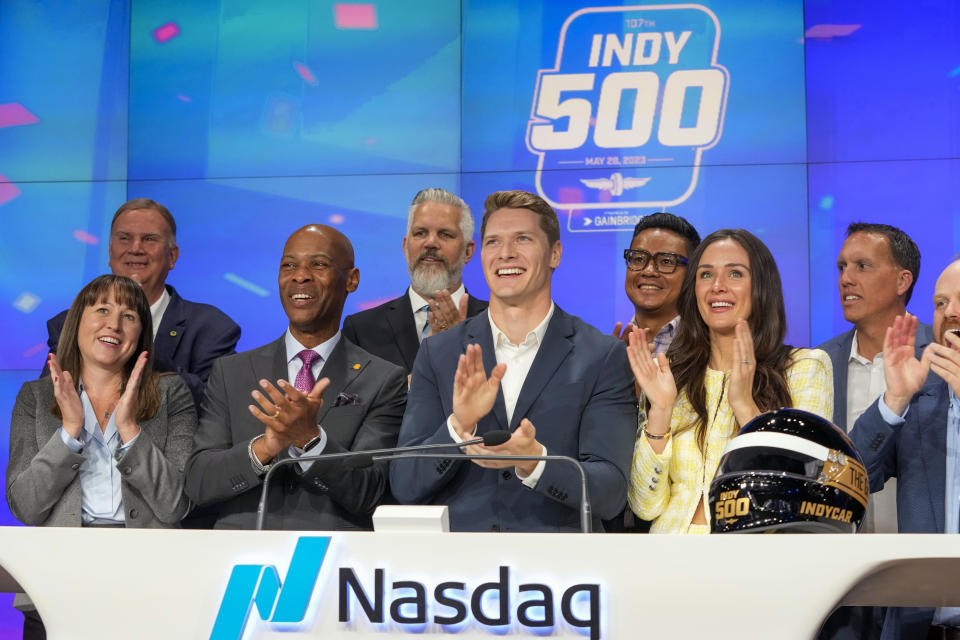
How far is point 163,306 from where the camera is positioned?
15.8 ft

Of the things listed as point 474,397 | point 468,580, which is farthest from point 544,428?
point 468,580

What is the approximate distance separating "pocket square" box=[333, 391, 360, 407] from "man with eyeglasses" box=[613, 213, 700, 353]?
4.26 feet

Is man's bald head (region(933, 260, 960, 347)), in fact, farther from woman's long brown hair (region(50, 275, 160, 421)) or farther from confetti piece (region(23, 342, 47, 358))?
confetti piece (region(23, 342, 47, 358))

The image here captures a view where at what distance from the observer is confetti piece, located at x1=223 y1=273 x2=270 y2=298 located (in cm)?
622

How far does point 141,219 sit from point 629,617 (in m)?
3.63

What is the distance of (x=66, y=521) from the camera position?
11.9 ft

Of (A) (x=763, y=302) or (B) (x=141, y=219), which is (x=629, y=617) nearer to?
(A) (x=763, y=302)

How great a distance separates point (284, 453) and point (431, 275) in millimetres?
1413

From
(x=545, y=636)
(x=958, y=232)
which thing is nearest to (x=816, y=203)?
(x=958, y=232)

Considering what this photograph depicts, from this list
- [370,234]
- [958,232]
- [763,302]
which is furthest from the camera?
[370,234]

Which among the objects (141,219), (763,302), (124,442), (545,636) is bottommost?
(545,636)

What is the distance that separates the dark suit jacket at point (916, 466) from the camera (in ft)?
11.4

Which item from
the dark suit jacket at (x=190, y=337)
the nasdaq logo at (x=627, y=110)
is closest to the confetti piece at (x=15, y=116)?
the dark suit jacket at (x=190, y=337)

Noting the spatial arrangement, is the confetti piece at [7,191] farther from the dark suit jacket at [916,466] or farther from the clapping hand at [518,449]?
the dark suit jacket at [916,466]
